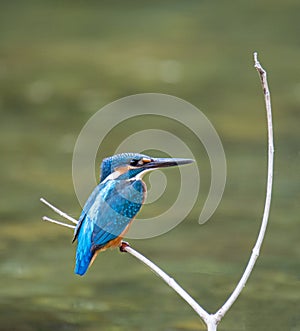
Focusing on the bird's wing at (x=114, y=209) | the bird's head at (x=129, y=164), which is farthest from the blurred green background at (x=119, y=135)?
the bird's head at (x=129, y=164)

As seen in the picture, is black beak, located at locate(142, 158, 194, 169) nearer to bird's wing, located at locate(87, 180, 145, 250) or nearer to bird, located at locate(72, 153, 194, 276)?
bird, located at locate(72, 153, 194, 276)

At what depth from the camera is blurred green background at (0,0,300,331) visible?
16.0ft

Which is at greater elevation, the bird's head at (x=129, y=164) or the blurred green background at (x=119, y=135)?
the bird's head at (x=129, y=164)

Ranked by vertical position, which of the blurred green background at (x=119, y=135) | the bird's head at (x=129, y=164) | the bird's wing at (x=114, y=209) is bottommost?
the blurred green background at (x=119, y=135)

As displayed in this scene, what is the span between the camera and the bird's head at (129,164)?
325cm

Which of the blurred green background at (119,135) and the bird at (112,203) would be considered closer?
the bird at (112,203)

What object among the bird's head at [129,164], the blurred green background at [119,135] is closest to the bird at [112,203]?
the bird's head at [129,164]

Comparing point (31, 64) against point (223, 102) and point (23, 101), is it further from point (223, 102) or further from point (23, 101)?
point (223, 102)

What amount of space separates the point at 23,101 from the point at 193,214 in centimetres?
270

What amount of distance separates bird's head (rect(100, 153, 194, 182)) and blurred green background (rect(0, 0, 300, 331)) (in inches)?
58.0

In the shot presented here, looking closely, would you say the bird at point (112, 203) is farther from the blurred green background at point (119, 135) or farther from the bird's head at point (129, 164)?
the blurred green background at point (119, 135)

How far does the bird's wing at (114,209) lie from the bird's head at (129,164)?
0.13ft

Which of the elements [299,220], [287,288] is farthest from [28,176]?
[287,288]

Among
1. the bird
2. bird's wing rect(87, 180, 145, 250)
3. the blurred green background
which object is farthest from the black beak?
the blurred green background
